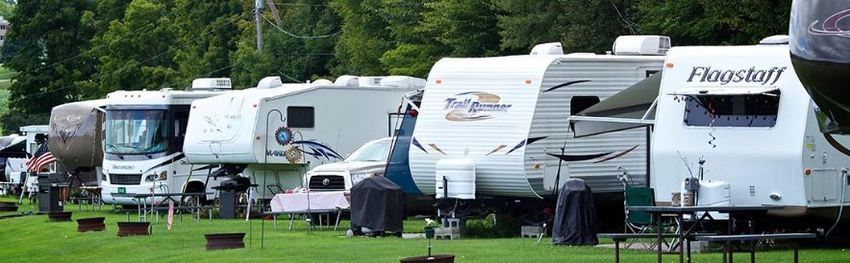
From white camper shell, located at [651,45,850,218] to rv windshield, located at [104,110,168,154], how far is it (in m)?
16.7

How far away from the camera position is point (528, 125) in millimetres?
22219

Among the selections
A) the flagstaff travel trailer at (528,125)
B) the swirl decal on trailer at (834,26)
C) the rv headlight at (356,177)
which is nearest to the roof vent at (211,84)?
the rv headlight at (356,177)

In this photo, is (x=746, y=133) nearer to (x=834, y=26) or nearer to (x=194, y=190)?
(x=834, y=26)

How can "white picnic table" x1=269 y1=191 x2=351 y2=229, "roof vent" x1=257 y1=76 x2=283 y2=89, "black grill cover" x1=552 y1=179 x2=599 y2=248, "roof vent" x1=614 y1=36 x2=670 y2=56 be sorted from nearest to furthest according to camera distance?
"black grill cover" x1=552 y1=179 x2=599 y2=248 < "roof vent" x1=614 y1=36 x2=670 y2=56 < "white picnic table" x1=269 y1=191 x2=351 y2=229 < "roof vent" x1=257 y1=76 x2=283 y2=89

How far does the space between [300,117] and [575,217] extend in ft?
38.5

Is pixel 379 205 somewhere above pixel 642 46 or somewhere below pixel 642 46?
below

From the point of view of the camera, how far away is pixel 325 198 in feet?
85.6

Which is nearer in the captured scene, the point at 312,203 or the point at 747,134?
the point at 747,134

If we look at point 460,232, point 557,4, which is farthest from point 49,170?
point 460,232

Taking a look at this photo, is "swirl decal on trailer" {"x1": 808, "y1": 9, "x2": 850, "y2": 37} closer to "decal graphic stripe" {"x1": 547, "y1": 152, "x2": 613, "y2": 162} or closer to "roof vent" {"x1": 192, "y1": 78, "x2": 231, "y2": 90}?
"decal graphic stripe" {"x1": 547, "y1": 152, "x2": 613, "y2": 162}

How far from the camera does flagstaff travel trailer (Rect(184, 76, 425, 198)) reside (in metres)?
31.1

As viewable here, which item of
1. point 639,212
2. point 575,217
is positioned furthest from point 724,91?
point 575,217

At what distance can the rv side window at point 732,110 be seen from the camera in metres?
18.8

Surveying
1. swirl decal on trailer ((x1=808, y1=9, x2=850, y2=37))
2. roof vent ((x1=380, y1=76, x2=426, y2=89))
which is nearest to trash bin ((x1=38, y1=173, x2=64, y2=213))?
roof vent ((x1=380, y1=76, x2=426, y2=89))
